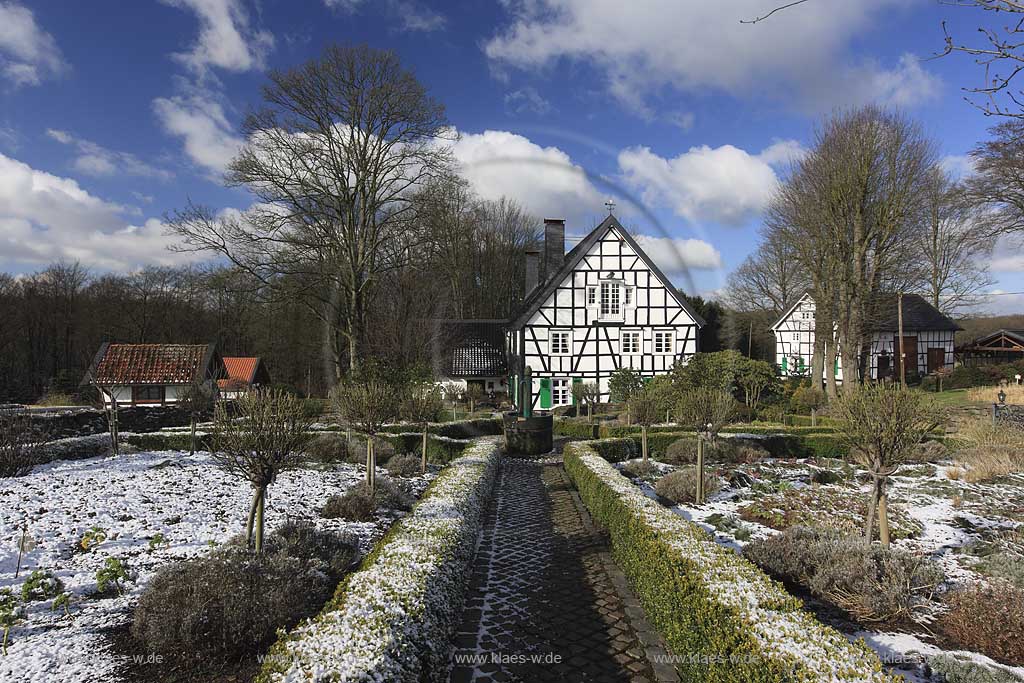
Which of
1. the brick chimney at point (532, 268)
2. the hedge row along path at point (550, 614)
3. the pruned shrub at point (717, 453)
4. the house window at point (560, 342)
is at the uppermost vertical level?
the brick chimney at point (532, 268)

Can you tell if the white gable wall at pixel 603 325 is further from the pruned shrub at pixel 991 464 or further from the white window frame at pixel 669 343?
the pruned shrub at pixel 991 464

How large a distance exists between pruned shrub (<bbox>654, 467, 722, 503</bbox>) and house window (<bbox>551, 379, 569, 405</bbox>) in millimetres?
18086

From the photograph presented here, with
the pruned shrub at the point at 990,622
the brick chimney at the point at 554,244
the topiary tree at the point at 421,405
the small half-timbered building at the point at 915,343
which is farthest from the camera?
the small half-timbered building at the point at 915,343

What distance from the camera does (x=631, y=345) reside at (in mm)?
30875

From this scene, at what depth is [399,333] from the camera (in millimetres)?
28656

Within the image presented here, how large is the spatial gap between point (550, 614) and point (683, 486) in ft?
18.7

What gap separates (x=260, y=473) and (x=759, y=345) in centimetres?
5240

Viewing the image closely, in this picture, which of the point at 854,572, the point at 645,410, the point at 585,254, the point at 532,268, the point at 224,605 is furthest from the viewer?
the point at 532,268

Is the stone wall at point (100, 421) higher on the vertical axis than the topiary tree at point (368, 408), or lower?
lower

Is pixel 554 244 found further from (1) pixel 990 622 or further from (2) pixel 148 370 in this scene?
(1) pixel 990 622

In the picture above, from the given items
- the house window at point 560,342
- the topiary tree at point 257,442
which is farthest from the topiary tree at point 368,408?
the house window at point 560,342

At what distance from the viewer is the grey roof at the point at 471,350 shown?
3444 centimetres

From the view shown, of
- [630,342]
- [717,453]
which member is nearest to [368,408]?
[717,453]

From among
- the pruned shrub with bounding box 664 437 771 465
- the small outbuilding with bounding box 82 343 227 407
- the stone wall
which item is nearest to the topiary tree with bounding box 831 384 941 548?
the pruned shrub with bounding box 664 437 771 465
